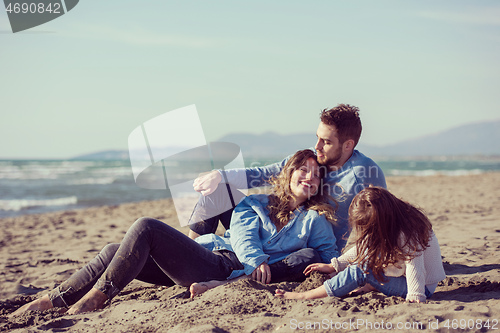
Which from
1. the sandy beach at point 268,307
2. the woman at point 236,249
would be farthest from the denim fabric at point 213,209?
the sandy beach at point 268,307

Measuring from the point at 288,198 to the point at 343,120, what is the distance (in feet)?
2.54

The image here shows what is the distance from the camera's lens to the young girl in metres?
2.43

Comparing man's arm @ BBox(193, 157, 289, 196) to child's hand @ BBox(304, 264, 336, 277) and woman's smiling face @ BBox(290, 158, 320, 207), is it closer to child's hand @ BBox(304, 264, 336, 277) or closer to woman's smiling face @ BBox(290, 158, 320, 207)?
woman's smiling face @ BBox(290, 158, 320, 207)

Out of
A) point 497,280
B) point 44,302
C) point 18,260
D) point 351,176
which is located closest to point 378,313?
point 351,176

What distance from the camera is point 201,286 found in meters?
2.86

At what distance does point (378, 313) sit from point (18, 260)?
4466 millimetres

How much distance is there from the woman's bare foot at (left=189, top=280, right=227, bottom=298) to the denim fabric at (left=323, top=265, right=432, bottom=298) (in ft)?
2.59

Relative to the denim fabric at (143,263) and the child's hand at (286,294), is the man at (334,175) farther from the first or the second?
the child's hand at (286,294)

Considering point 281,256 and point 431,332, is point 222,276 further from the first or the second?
point 431,332

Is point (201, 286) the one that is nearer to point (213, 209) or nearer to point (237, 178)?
point (213, 209)

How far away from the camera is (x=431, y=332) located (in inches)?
82.3

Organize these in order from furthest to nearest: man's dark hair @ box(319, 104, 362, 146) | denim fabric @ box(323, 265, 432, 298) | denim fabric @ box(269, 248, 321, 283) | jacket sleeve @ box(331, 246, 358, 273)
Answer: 1. man's dark hair @ box(319, 104, 362, 146)
2. denim fabric @ box(269, 248, 321, 283)
3. jacket sleeve @ box(331, 246, 358, 273)
4. denim fabric @ box(323, 265, 432, 298)

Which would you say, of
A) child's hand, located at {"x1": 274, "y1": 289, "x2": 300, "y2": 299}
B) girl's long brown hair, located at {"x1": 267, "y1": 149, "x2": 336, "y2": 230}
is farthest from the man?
child's hand, located at {"x1": 274, "y1": 289, "x2": 300, "y2": 299}

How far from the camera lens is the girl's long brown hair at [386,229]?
7.95 ft
